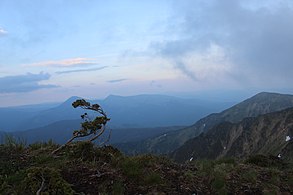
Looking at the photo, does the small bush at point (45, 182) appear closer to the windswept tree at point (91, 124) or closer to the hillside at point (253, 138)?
the windswept tree at point (91, 124)

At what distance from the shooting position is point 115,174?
24.7 feet

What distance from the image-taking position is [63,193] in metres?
6.46

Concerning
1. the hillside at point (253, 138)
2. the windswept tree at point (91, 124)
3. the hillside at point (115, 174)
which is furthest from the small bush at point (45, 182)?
the hillside at point (253, 138)

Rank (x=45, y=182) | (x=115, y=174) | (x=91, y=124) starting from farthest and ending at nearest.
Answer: (x=91, y=124)
(x=115, y=174)
(x=45, y=182)

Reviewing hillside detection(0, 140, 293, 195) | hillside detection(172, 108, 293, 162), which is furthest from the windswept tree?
hillside detection(172, 108, 293, 162)

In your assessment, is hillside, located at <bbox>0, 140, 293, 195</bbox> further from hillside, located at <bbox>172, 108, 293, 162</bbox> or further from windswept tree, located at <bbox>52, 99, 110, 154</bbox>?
hillside, located at <bbox>172, 108, 293, 162</bbox>

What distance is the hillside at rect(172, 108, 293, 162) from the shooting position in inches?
2768

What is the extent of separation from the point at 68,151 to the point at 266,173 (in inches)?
200

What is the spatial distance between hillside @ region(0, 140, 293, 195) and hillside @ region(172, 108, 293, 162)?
48782 millimetres

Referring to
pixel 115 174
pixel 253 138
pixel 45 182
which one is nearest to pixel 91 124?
pixel 115 174

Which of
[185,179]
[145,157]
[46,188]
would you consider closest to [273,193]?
[185,179]

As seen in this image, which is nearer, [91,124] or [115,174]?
[115,174]

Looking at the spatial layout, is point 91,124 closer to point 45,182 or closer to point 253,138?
point 45,182

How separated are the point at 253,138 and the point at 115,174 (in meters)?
82.0
